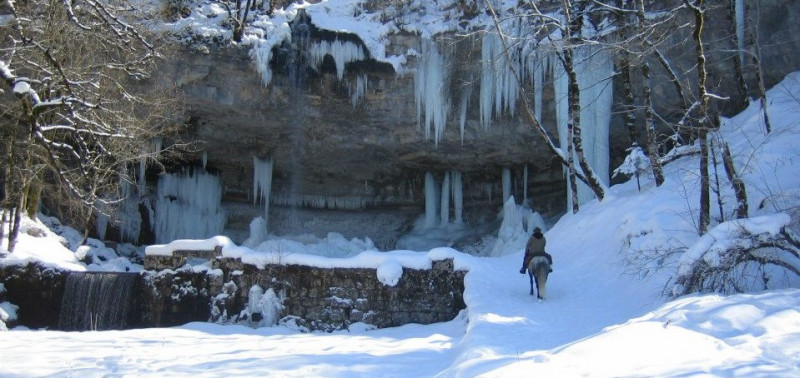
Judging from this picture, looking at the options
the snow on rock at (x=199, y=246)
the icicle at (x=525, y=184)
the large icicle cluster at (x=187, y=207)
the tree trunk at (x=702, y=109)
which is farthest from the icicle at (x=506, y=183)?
the tree trunk at (x=702, y=109)

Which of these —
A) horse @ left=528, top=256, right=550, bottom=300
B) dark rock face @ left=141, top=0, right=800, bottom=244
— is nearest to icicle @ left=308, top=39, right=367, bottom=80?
dark rock face @ left=141, top=0, right=800, bottom=244

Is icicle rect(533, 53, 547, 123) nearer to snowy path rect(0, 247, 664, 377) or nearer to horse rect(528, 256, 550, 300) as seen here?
snowy path rect(0, 247, 664, 377)

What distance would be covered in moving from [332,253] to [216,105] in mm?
5793

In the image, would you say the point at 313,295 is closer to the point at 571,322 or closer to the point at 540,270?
the point at 540,270

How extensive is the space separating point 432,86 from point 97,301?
9391 millimetres

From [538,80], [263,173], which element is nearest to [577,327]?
[538,80]

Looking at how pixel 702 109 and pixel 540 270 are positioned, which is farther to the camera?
pixel 540 270

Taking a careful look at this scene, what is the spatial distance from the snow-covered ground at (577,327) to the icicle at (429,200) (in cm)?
667

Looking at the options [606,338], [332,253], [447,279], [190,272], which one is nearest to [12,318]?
[190,272]

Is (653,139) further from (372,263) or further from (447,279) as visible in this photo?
(372,263)

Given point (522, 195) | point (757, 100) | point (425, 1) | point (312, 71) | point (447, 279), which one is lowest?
point (447, 279)

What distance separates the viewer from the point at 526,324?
7.34m

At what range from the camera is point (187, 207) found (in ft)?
65.9

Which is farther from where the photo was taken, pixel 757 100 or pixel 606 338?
pixel 757 100
